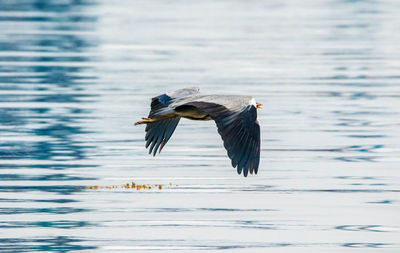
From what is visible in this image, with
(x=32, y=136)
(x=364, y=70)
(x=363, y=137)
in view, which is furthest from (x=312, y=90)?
(x=32, y=136)

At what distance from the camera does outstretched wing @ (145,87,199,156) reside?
10.6 meters

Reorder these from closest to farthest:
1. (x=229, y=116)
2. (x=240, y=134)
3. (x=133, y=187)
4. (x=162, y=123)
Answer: (x=240, y=134) → (x=229, y=116) → (x=162, y=123) → (x=133, y=187)

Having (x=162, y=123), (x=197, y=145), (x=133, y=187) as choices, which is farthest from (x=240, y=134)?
(x=197, y=145)

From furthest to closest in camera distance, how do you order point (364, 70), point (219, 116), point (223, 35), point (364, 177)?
point (223, 35)
point (364, 70)
point (364, 177)
point (219, 116)

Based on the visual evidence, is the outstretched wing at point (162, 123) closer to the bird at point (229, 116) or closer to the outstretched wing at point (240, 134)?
the bird at point (229, 116)

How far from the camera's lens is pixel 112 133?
14664 millimetres

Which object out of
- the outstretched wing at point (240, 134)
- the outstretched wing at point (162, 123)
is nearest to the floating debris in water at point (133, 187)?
the outstretched wing at point (162, 123)

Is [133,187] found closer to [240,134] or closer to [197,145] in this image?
[240,134]

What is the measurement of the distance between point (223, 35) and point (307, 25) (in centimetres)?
372

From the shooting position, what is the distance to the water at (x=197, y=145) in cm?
950

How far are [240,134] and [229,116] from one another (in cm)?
26

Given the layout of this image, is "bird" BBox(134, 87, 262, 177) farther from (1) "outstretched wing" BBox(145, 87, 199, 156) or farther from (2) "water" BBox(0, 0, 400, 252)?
(2) "water" BBox(0, 0, 400, 252)

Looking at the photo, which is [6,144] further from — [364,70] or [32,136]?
[364,70]

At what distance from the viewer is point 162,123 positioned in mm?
11016
